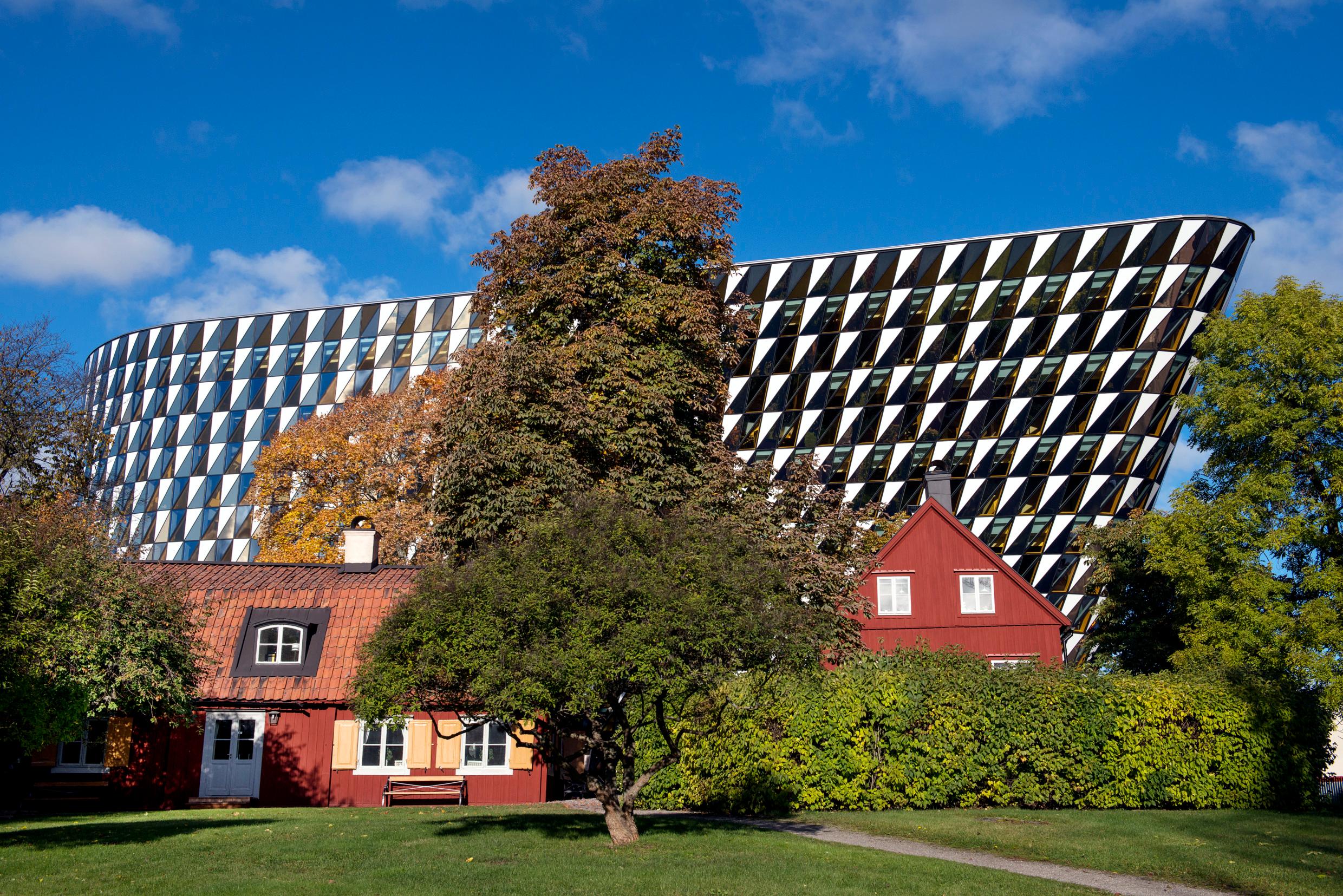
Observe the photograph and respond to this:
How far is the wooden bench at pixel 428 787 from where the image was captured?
26.6 metres

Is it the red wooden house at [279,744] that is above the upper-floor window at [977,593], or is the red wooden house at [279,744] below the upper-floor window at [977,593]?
below

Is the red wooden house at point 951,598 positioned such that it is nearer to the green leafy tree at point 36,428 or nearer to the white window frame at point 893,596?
the white window frame at point 893,596

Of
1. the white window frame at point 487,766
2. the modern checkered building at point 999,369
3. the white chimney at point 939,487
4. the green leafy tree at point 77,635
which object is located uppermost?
the modern checkered building at point 999,369

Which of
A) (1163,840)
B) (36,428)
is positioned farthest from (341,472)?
(1163,840)

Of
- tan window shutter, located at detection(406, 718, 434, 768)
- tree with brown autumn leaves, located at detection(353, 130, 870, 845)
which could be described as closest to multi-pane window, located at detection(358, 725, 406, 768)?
tan window shutter, located at detection(406, 718, 434, 768)

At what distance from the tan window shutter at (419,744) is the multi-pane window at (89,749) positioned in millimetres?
7104

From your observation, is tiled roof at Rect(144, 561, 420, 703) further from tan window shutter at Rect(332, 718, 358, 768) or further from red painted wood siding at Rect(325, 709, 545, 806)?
red painted wood siding at Rect(325, 709, 545, 806)

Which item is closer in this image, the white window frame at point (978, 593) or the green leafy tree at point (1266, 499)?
the green leafy tree at point (1266, 499)

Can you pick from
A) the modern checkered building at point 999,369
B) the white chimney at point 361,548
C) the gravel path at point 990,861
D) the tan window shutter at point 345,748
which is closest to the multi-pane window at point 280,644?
the tan window shutter at point 345,748

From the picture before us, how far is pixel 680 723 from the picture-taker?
2261 cm

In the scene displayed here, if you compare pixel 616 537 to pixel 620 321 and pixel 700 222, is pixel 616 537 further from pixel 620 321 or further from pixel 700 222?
pixel 700 222

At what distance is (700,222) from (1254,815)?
18066 mm

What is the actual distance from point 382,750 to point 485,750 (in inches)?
100

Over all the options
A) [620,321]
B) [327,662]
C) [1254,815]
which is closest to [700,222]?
[620,321]
